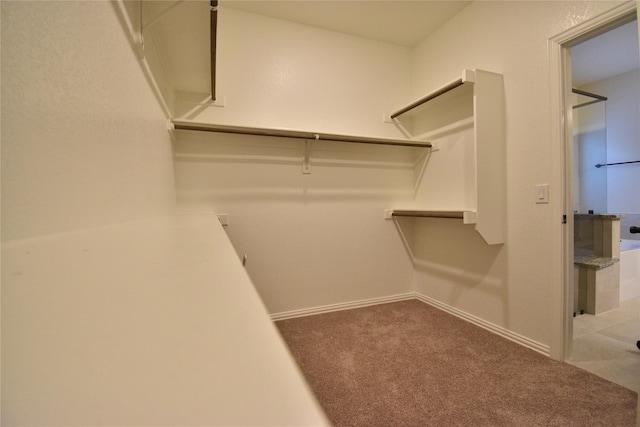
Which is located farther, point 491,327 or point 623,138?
point 623,138

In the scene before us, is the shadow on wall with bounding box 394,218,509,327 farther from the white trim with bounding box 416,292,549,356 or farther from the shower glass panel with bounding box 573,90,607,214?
the shower glass panel with bounding box 573,90,607,214

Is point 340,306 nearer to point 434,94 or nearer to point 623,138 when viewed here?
point 434,94

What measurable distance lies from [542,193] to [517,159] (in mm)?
266

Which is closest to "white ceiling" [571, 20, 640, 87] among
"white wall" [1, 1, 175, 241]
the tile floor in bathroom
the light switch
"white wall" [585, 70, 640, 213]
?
"white wall" [585, 70, 640, 213]

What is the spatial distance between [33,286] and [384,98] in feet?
8.59

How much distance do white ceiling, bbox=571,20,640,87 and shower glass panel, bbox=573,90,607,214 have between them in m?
0.27

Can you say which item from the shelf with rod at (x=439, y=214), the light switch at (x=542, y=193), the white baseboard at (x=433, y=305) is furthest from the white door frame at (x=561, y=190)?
the shelf with rod at (x=439, y=214)

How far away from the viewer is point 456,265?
7.07ft

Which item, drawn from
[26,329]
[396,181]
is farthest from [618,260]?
[26,329]

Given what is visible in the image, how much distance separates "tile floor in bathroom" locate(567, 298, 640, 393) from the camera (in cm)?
139

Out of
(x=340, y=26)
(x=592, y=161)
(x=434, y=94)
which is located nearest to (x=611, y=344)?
(x=434, y=94)

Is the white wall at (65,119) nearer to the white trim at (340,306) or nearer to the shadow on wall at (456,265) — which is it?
the white trim at (340,306)

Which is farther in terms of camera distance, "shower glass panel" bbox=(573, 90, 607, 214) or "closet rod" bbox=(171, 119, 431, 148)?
"shower glass panel" bbox=(573, 90, 607, 214)

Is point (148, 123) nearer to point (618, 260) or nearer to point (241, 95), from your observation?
point (241, 95)
